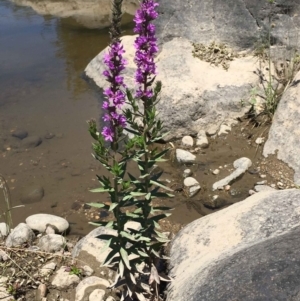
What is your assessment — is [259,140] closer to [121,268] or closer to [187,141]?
[187,141]

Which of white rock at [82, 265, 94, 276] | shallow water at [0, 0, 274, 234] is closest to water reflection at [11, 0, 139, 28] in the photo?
shallow water at [0, 0, 274, 234]

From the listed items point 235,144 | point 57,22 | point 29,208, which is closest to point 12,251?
point 29,208

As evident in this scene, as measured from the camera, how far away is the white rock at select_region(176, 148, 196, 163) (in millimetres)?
5852

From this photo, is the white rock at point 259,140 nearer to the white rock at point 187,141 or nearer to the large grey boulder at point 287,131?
the large grey boulder at point 287,131

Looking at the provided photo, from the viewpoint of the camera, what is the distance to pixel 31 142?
21.4 ft

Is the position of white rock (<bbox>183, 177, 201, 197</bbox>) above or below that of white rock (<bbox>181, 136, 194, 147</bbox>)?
below

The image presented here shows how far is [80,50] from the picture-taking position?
32.8 ft

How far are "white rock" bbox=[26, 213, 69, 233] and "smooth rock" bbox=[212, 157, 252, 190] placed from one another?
1.93 m

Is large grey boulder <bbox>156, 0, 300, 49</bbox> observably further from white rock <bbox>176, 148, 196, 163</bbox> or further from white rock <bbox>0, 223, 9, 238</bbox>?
white rock <bbox>0, 223, 9, 238</bbox>

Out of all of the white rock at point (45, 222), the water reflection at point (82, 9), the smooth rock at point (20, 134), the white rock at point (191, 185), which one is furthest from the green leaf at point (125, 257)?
the water reflection at point (82, 9)

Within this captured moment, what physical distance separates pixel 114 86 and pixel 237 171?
3200mm

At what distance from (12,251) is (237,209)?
227 centimetres

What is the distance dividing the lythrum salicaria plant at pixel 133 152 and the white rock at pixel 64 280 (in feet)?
2.15

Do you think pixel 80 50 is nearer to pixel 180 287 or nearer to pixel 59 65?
pixel 59 65
